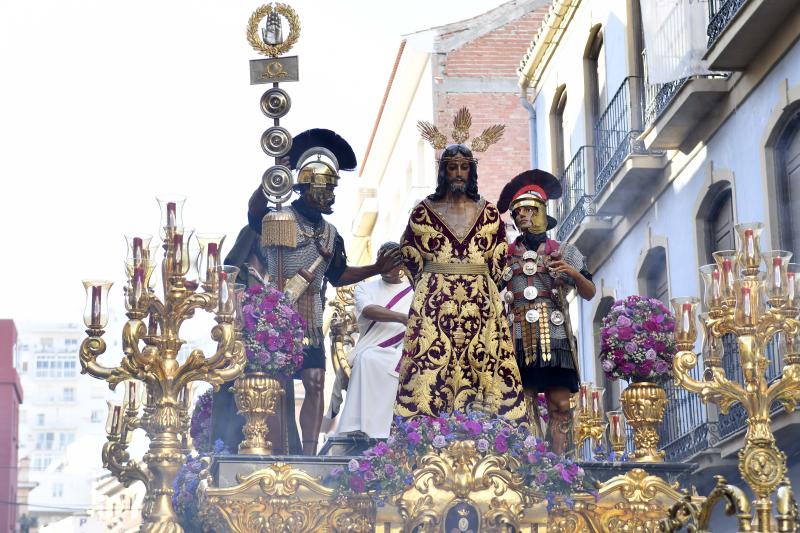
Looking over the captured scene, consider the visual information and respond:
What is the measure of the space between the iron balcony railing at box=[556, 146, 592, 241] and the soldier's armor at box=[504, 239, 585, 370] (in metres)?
8.82

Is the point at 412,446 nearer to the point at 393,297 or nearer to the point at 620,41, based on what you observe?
the point at 393,297

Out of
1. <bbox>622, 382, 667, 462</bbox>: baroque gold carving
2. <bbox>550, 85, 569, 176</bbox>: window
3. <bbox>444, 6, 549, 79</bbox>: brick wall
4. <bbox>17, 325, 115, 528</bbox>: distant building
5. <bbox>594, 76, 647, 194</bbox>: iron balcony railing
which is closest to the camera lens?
<bbox>622, 382, 667, 462</bbox>: baroque gold carving

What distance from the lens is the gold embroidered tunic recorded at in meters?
9.36

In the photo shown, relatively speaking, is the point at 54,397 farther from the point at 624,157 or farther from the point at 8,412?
the point at 624,157

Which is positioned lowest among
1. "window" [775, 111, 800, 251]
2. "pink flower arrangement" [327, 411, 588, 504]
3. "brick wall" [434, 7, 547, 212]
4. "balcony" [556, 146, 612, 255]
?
"pink flower arrangement" [327, 411, 588, 504]

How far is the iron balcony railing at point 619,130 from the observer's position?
17625mm

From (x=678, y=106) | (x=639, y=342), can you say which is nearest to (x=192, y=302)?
(x=639, y=342)

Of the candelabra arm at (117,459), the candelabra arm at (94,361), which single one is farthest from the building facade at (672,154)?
the candelabra arm at (94,361)

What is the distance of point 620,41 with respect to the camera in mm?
18594

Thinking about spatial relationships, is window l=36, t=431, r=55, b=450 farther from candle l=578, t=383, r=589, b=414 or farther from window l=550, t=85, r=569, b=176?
candle l=578, t=383, r=589, b=414

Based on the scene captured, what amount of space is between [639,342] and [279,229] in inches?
95.9

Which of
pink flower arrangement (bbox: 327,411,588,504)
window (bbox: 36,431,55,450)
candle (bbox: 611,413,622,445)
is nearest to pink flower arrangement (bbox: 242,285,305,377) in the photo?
pink flower arrangement (bbox: 327,411,588,504)

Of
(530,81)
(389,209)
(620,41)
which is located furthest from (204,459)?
(389,209)

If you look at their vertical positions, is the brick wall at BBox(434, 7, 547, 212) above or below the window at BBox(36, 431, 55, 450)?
below
